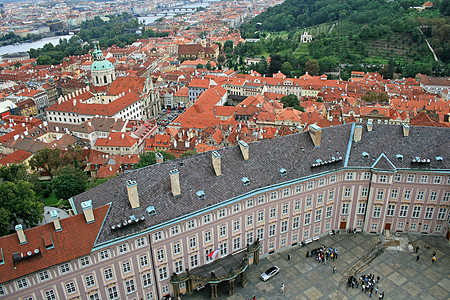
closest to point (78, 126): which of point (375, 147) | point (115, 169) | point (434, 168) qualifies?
point (115, 169)

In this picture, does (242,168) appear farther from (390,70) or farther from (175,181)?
(390,70)

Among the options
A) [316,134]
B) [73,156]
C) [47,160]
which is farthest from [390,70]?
[47,160]

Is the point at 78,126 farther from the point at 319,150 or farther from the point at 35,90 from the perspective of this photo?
the point at 319,150

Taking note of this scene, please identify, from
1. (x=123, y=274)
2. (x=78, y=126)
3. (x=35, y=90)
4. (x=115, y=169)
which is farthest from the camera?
(x=35, y=90)

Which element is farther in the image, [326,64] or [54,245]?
[326,64]

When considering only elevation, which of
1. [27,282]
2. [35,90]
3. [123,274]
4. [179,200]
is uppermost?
[179,200]

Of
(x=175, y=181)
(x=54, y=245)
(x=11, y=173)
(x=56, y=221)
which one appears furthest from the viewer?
(x=11, y=173)

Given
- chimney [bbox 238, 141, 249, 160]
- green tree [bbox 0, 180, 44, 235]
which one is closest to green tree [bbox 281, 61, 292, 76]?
chimney [bbox 238, 141, 249, 160]
